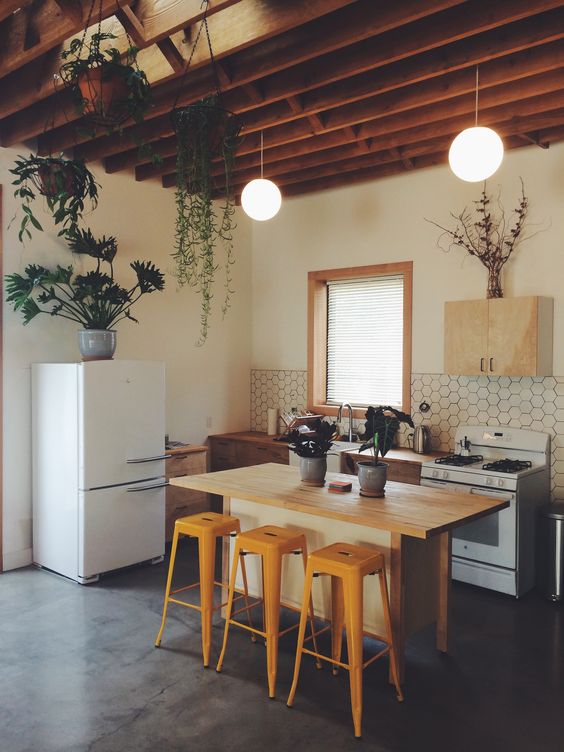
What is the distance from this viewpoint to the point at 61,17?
10.2 feet

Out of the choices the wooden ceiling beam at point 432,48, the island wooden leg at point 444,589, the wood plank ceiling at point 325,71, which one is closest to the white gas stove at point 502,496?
the island wooden leg at point 444,589

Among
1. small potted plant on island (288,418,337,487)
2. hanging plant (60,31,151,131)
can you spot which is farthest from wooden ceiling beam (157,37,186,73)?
small potted plant on island (288,418,337,487)

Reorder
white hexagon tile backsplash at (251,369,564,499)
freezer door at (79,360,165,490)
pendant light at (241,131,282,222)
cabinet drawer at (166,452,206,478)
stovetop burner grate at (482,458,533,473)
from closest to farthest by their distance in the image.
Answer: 1. pendant light at (241,131,282,222)
2. stovetop burner grate at (482,458,533,473)
3. freezer door at (79,360,165,490)
4. white hexagon tile backsplash at (251,369,564,499)
5. cabinet drawer at (166,452,206,478)

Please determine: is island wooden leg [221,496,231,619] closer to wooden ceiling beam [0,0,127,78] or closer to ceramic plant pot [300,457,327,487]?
ceramic plant pot [300,457,327,487]

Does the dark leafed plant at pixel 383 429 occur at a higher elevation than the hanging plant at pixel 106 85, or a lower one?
lower

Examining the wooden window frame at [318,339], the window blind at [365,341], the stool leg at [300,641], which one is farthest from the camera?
the wooden window frame at [318,339]

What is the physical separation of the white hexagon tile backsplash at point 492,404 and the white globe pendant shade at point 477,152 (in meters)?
1.92

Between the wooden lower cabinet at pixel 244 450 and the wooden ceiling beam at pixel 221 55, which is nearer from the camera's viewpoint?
the wooden ceiling beam at pixel 221 55

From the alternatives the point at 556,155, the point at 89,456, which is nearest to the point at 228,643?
the point at 89,456

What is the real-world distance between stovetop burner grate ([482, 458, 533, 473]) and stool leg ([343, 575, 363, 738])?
194 cm

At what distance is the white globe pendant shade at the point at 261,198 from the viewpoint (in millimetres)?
4230

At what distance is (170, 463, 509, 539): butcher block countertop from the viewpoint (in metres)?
2.85

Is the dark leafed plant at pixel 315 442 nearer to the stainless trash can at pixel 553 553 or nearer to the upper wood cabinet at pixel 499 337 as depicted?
the upper wood cabinet at pixel 499 337

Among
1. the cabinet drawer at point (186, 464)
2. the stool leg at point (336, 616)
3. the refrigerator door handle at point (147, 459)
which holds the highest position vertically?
the refrigerator door handle at point (147, 459)
